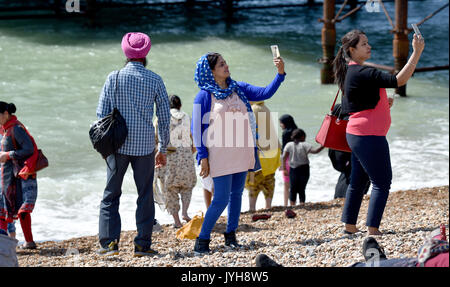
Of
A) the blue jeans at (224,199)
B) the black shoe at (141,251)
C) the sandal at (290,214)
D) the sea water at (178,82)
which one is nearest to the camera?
the blue jeans at (224,199)

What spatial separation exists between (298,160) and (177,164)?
180cm

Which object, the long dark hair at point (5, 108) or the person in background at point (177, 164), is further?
the person in background at point (177, 164)

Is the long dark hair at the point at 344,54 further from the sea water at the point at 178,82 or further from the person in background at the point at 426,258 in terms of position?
the sea water at the point at 178,82

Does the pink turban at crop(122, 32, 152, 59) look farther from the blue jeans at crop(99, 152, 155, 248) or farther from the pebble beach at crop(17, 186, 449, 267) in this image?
the pebble beach at crop(17, 186, 449, 267)

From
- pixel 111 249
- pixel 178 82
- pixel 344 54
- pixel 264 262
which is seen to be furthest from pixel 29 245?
pixel 178 82

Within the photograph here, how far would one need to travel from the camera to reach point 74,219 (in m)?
8.95

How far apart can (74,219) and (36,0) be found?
23.9 meters

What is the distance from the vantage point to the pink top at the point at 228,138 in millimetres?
5059

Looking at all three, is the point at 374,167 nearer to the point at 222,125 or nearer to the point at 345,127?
the point at 345,127

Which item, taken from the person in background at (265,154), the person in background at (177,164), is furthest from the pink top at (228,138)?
the person in background at (177,164)

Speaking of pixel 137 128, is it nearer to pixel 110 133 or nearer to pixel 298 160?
pixel 110 133

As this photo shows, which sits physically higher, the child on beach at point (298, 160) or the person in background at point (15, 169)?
the person in background at point (15, 169)

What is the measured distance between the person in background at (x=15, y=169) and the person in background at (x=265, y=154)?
6.92ft

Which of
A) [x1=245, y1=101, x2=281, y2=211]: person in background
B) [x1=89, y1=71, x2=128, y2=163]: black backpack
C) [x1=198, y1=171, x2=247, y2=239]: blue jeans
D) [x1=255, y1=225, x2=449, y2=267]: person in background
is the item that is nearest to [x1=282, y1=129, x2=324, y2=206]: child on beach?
[x1=245, y1=101, x2=281, y2=211]: person in background
